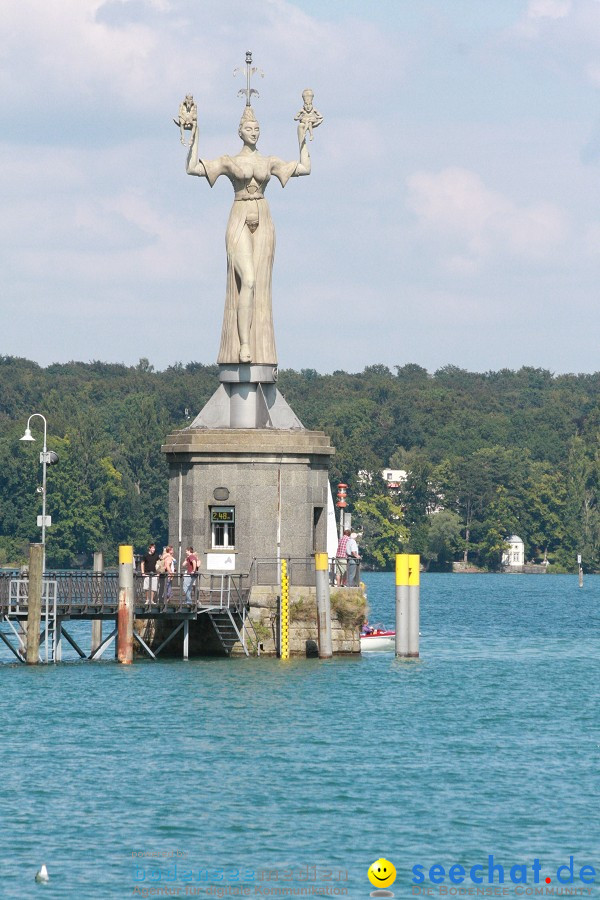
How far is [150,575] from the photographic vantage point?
48750 millimetres

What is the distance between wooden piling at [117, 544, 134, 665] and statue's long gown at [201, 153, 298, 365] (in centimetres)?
633

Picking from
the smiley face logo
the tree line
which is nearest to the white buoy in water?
the smiley face logo

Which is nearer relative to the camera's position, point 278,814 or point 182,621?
point 278,814

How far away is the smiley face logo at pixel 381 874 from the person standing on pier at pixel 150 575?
20695 mm

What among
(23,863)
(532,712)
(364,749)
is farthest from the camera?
(532,712)

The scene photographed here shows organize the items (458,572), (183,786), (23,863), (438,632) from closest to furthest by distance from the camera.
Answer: (23,863) → (183,786) → (438,632) → (458,572)

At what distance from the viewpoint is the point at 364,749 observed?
3844cm

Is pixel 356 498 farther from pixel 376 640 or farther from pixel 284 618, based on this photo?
pixel 284 618

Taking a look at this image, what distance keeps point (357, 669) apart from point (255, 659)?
2.47 meters

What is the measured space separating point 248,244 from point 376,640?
13.9 metres

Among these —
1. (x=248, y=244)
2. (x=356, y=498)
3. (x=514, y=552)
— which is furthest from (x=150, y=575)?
(x=514, y=552)

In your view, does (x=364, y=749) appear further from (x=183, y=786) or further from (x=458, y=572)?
(x=458, y=572)

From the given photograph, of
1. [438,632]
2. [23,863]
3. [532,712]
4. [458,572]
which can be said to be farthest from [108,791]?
[458,572]
